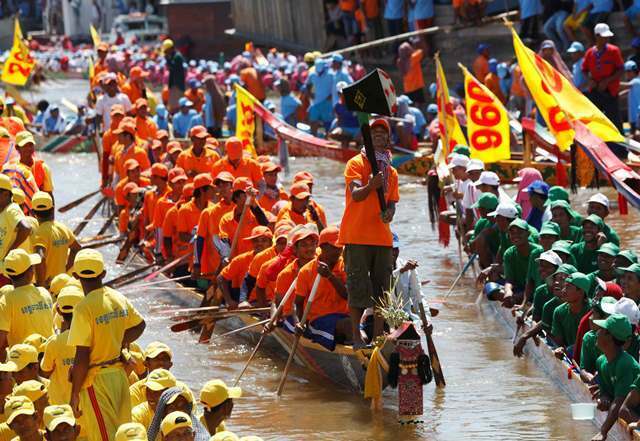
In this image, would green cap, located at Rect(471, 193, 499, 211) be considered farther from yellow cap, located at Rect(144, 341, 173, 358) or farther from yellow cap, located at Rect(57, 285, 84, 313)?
yellow cap, located at Rect(57, 285, 84, 313)

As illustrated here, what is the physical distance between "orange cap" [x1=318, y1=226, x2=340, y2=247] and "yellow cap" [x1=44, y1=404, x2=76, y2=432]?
11.8ft

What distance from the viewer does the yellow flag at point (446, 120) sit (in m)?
16.6

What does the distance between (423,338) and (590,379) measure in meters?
3.76

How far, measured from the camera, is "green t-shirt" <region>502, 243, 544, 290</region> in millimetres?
12141

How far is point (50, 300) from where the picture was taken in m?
9.27

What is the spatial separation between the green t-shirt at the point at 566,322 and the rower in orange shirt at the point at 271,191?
427cm

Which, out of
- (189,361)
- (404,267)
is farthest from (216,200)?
(404,267)

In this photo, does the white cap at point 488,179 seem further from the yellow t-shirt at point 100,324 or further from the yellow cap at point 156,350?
the yellow t-shirt at point 100,324

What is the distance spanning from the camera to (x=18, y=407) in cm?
761

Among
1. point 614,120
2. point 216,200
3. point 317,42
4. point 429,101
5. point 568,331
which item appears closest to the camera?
point 568,331

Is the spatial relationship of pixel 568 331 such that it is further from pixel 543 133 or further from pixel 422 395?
pixel 543 133

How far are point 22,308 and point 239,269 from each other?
3615 millimetres

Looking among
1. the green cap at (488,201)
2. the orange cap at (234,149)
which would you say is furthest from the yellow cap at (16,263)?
the orange cap at (234,149)

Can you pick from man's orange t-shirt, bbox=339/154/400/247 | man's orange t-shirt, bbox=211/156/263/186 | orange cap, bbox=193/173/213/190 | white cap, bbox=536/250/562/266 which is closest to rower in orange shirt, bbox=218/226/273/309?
orange cap, bbox=193/173/213/190
